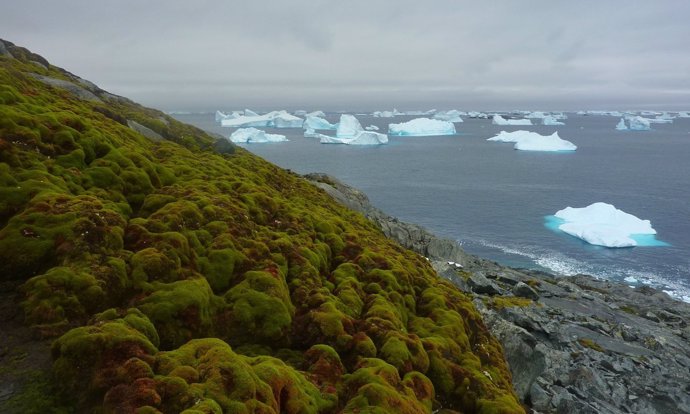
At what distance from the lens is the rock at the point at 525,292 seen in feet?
135

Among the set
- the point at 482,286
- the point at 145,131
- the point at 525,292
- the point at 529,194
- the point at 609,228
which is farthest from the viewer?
the point at 529,194

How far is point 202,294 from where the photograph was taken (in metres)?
13.5

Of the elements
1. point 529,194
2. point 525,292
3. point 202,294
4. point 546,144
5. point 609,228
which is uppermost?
point 202,294

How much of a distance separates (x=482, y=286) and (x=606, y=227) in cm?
5171

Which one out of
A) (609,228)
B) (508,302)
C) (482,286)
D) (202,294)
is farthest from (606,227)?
(202,294)

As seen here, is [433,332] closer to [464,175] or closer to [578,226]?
[578,226]

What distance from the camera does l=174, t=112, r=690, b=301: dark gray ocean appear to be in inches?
2746

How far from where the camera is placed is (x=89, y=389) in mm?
9500

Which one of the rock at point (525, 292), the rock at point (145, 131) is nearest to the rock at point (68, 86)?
the rock at point (145, 131)

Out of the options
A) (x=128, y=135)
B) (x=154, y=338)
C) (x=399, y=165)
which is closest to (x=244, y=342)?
(x=154, y=338)

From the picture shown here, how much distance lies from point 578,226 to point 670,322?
36.9 metres

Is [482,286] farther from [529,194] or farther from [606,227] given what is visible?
[529,194]

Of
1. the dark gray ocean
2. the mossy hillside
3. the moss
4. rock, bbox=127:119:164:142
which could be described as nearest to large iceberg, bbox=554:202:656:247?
the dark gray ocean

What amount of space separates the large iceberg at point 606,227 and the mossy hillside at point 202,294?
66.9 meters
